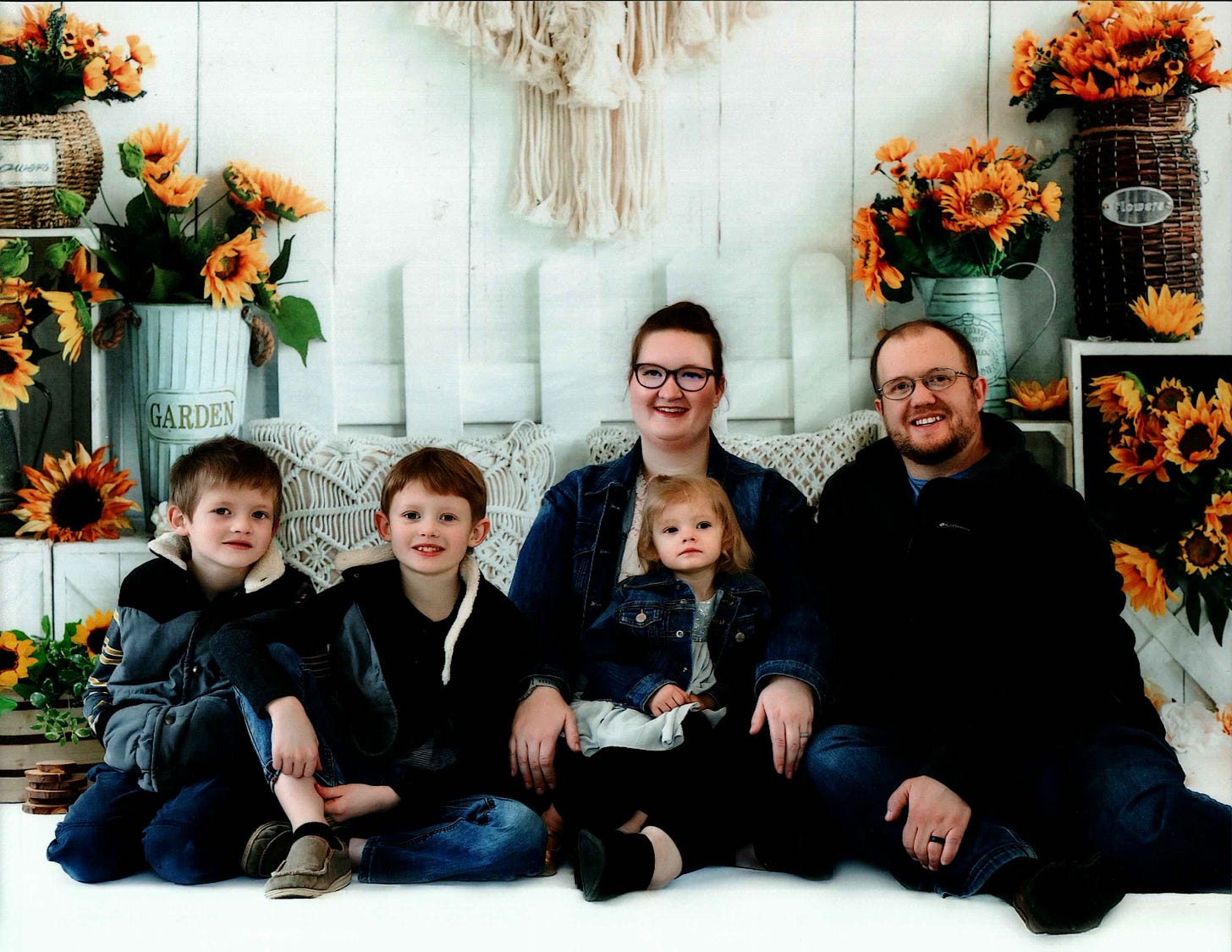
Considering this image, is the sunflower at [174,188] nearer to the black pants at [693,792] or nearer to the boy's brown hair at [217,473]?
the boy's brown hair at [217,473]

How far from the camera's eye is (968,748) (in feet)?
4.75

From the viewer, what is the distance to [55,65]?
1896mm

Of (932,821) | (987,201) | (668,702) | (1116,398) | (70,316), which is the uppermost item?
(987,201)

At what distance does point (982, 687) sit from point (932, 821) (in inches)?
8.2

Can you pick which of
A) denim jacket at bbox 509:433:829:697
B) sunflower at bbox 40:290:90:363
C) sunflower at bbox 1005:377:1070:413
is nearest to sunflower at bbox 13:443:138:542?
sunflower at bbox 40:290:90:363

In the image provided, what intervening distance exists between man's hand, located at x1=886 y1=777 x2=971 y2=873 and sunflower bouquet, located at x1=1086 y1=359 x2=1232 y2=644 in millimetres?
779

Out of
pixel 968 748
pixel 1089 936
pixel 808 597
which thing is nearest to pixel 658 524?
pixel 808 597

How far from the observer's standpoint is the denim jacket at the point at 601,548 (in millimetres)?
1690

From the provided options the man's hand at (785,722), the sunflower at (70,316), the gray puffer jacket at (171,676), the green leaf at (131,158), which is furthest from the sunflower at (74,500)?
the man's hand at (785,722)

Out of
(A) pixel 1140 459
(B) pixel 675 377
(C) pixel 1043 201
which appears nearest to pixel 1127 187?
(C) pixel 1043 201

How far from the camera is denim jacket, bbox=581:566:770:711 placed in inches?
64.0

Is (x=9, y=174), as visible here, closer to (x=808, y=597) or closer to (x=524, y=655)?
(x=524, y=655)

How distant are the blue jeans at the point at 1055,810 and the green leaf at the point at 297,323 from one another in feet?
3.96

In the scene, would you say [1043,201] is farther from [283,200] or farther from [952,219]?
[283,200]
